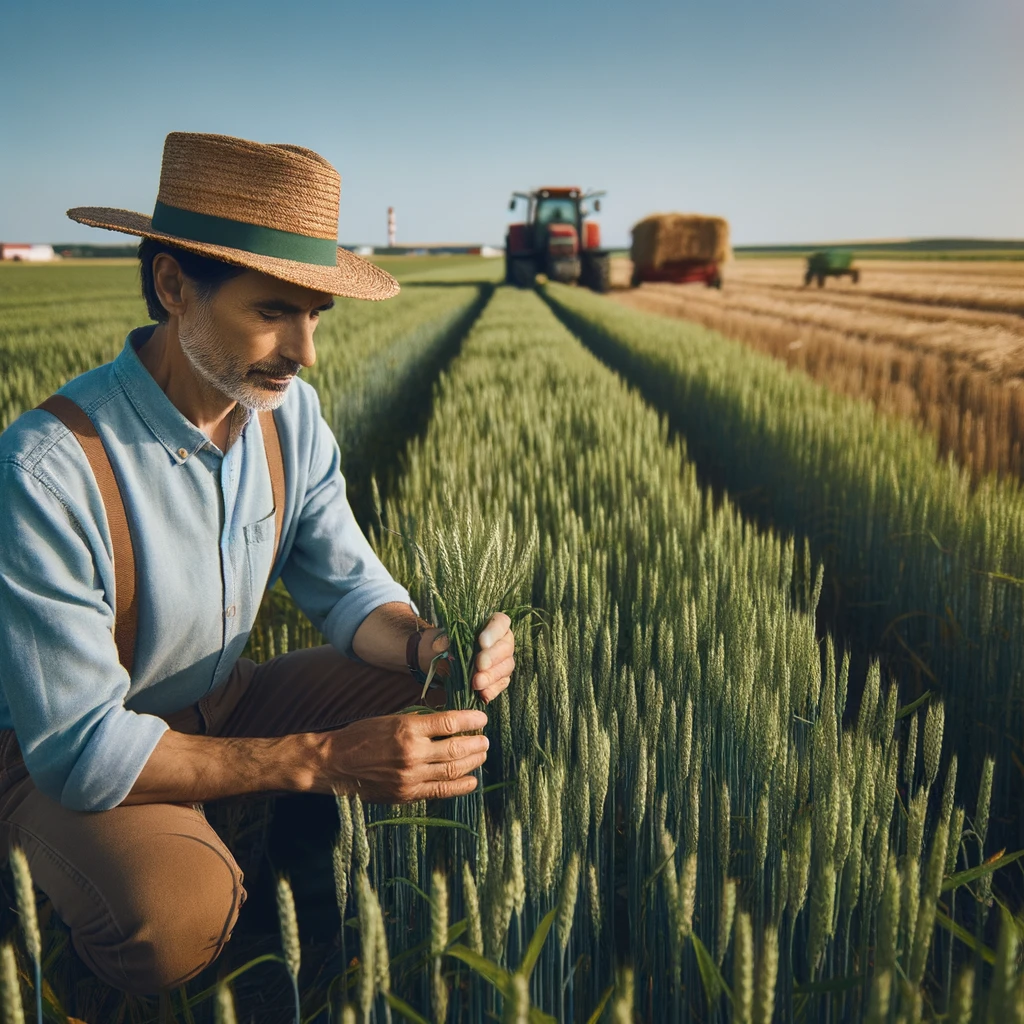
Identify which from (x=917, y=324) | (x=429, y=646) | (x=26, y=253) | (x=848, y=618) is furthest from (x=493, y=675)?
(x=26, y=253)

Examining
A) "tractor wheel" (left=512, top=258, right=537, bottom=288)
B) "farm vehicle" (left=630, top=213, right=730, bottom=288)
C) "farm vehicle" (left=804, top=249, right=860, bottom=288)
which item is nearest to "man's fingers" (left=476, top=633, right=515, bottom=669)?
"tractor wheel" (left=512, top=258, right=537, bottom=288)

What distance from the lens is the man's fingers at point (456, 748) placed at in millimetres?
1293

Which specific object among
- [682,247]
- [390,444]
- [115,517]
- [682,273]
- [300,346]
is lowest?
Result: [390,444]

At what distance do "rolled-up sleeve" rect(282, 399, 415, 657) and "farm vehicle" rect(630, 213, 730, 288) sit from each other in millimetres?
25987

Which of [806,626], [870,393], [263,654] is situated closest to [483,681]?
[806,626]

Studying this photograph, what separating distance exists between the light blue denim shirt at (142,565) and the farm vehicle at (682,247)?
26.0 metres

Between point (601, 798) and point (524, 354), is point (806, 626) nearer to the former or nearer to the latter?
point (601, 798)

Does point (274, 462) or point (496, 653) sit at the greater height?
point (274, 462)

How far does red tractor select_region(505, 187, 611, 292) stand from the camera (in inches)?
858

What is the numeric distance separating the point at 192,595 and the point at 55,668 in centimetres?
30

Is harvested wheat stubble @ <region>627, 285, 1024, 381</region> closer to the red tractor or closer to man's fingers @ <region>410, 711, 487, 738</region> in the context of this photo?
the red tractor

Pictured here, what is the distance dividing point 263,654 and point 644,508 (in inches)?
44.8

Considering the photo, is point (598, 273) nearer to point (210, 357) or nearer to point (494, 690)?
point (210, 357)

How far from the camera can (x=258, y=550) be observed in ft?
5.57
